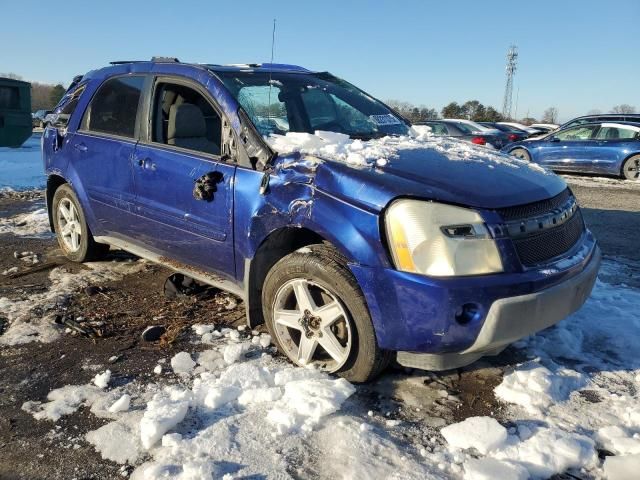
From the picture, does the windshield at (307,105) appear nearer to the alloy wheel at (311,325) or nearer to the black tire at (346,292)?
the black tire at (346,292)

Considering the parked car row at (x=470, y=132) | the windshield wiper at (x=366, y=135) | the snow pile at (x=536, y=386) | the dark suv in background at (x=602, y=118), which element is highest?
the dark suv in background at (x=602, y=118)

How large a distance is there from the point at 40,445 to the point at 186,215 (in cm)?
164

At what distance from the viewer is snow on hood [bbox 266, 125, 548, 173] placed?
310 centimetres

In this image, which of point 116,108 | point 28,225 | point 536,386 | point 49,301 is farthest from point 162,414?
point 28,225

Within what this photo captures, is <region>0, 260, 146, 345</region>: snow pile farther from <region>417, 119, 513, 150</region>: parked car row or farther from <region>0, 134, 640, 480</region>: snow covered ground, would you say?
<region>417, 119, 513, 150</region>: parked car row

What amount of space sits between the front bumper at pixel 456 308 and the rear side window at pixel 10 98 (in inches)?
661

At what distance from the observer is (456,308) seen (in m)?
2.62

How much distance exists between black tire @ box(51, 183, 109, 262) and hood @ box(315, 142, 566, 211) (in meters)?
3.01

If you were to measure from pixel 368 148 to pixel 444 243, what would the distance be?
0.89 meters

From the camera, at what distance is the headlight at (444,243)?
2.64m

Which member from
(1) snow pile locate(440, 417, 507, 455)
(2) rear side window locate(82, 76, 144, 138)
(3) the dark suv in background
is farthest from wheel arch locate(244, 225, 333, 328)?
(3) the dark suv in background

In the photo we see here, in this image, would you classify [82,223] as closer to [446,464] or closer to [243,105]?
[243,105]

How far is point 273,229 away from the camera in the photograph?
318cm

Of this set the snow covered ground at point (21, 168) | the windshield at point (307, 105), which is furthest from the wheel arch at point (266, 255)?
the snow covered ground at point (21, 168)
